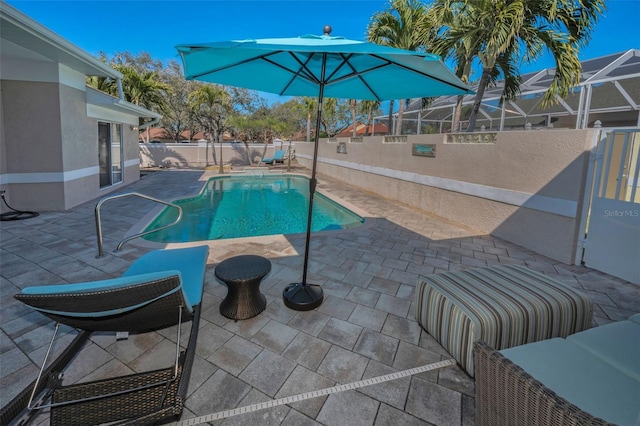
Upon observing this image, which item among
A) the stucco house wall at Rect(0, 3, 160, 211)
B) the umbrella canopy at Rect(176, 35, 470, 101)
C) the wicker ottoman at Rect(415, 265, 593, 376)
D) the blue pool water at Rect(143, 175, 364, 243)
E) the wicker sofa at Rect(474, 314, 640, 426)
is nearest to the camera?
the wicker sofa at Rect(474, 314, 640, 426)

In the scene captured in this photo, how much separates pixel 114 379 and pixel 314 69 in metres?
3.52

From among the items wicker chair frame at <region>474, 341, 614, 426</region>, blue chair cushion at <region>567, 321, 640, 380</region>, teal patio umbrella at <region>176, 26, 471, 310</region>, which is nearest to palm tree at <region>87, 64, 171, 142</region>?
teal patio umbrella at <region>176, 26, 471, 310</region>

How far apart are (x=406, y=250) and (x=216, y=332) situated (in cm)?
330

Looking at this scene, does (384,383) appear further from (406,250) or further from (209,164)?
(209,164)

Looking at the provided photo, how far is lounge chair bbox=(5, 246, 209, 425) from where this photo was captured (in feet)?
5.64

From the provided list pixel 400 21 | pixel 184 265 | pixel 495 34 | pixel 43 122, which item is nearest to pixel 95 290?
pixel 184 265

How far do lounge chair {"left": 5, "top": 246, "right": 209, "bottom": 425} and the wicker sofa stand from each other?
175 cm

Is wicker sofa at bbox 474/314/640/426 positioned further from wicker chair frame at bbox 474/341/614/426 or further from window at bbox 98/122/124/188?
window at bbox 98/122/124/188

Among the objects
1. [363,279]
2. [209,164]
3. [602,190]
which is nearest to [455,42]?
[602,190]

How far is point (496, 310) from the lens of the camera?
89.9 inches

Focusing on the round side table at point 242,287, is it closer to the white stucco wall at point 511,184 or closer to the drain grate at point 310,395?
the drain grate at point 310,395

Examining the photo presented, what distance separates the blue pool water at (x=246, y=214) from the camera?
721cm

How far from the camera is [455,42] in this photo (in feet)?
24.1

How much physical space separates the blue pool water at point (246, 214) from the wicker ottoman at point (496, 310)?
4434 millimetres
